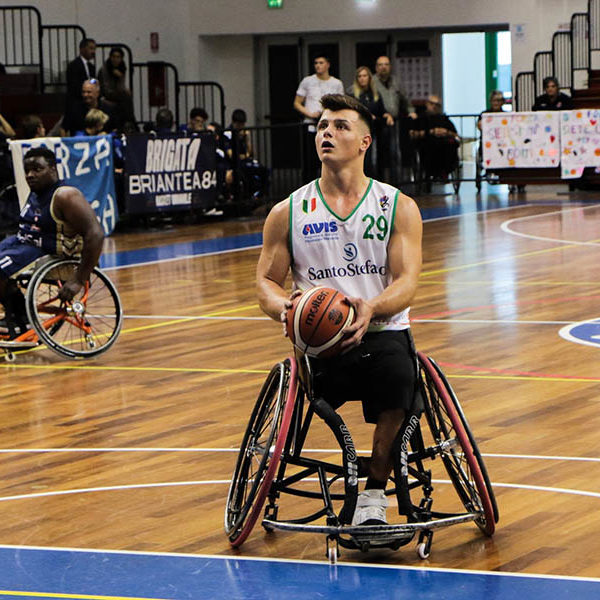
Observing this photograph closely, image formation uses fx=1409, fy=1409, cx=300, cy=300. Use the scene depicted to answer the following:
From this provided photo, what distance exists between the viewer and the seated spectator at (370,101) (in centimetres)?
1723

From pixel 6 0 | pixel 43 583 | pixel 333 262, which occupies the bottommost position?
pixel 43 583

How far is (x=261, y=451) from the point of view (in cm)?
462

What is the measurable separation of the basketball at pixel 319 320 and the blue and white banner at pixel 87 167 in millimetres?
10054

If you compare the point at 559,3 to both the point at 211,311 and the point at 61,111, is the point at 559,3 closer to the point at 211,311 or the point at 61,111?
the point at 61,111

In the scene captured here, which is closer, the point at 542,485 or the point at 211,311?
the point at 542,485

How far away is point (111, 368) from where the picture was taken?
8.21 m

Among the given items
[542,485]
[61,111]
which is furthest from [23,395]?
[61,111]

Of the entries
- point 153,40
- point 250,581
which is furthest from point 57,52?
point 250,581

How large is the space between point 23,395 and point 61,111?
39.3 feet

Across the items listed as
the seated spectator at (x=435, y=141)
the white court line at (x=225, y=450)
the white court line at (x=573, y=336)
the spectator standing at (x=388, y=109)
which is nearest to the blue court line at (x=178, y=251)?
the spectator standing at (x=388, y=109)

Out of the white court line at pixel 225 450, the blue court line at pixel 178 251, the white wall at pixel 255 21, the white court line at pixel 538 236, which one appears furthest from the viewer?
the white wall at pixel 255 21

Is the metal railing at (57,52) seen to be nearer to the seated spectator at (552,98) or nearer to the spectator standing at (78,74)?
the spectator standing at (78,74)

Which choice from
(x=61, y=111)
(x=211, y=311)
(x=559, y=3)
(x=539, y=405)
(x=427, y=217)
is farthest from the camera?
(x=559, y=3)

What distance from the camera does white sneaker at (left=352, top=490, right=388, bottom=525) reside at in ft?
14.4
